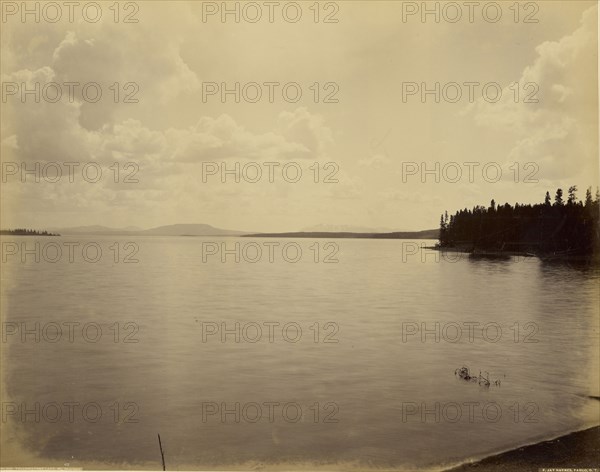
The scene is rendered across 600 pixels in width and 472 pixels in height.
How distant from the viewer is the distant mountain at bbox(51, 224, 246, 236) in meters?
3.70

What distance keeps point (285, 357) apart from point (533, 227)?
6.59ft

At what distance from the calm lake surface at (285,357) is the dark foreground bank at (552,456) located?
3.1 inches

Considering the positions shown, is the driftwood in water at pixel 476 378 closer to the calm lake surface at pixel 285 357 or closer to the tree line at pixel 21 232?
the calm lake surface at pixel 285 357

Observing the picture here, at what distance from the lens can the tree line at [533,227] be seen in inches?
141

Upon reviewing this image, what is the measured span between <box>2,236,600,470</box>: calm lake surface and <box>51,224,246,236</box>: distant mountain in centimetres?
6

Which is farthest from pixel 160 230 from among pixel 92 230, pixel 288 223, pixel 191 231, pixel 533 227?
pixel 533 227

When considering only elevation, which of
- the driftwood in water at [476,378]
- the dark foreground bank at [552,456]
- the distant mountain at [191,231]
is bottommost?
the dark foreground bank at [552,456]

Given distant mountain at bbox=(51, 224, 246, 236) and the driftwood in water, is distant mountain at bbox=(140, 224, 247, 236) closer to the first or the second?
distant mountain at bbox=(51, 224, 246, 236)

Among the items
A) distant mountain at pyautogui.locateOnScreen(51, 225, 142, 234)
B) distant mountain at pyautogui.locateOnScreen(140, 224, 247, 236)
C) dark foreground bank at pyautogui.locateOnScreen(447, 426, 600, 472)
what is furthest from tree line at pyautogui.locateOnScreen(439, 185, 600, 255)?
distant mountain at pyautogui.locateOnScreen(51, 225, 142, 234)

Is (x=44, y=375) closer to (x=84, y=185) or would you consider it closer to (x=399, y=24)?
(x=84, y=185)

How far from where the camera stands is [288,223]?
386 cm

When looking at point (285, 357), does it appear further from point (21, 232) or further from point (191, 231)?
point (21, 232)

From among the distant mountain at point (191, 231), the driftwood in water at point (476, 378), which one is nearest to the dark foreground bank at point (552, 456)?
the driftwood in water at point (476, 378)

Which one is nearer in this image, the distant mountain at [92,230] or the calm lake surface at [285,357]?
the calm lake surface at [285,357]
